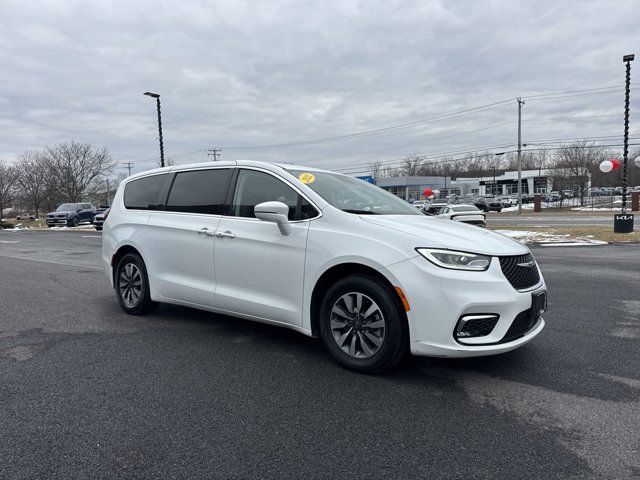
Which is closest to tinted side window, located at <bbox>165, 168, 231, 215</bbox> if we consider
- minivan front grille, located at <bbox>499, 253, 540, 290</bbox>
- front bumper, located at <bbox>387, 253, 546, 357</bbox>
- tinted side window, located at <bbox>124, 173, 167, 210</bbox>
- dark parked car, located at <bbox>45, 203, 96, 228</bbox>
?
tinted side window, located at <bbox>124, 173, 167, 210</bbox>

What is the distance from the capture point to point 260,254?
4.38m

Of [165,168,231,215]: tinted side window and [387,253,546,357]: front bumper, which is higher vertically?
[165,168,231,215]: tinted side window

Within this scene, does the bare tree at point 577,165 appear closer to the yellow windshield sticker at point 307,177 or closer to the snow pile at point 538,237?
the snow pile at point 538,237

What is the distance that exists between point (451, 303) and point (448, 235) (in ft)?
2.02

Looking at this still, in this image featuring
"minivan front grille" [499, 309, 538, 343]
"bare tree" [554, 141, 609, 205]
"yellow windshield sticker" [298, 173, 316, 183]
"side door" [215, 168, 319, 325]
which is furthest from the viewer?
"bare tree" [554, 141, 609, 205]

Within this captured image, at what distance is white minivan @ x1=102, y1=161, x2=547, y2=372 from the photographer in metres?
3.51

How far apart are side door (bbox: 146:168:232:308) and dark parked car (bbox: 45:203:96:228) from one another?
34.8m

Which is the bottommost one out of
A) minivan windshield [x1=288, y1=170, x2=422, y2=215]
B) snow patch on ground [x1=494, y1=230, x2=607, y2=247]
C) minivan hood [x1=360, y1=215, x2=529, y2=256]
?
snow patch on ground [x1=494, y1=230, x2=607, y2=247]

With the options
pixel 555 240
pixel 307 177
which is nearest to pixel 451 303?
pixel 307 177

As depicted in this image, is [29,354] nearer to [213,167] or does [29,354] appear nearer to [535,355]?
[213,167]

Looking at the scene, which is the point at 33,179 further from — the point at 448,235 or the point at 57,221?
the point at 448,235

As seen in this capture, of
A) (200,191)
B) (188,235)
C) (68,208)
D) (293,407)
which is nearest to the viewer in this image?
(293,407)

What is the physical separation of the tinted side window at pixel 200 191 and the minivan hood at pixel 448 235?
1.69 meters

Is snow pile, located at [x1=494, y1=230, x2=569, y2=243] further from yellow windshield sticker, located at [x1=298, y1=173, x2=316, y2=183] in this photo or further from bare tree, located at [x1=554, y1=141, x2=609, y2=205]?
bare tree, located at [x1=554, y1=141, x2=609, y2=205]
